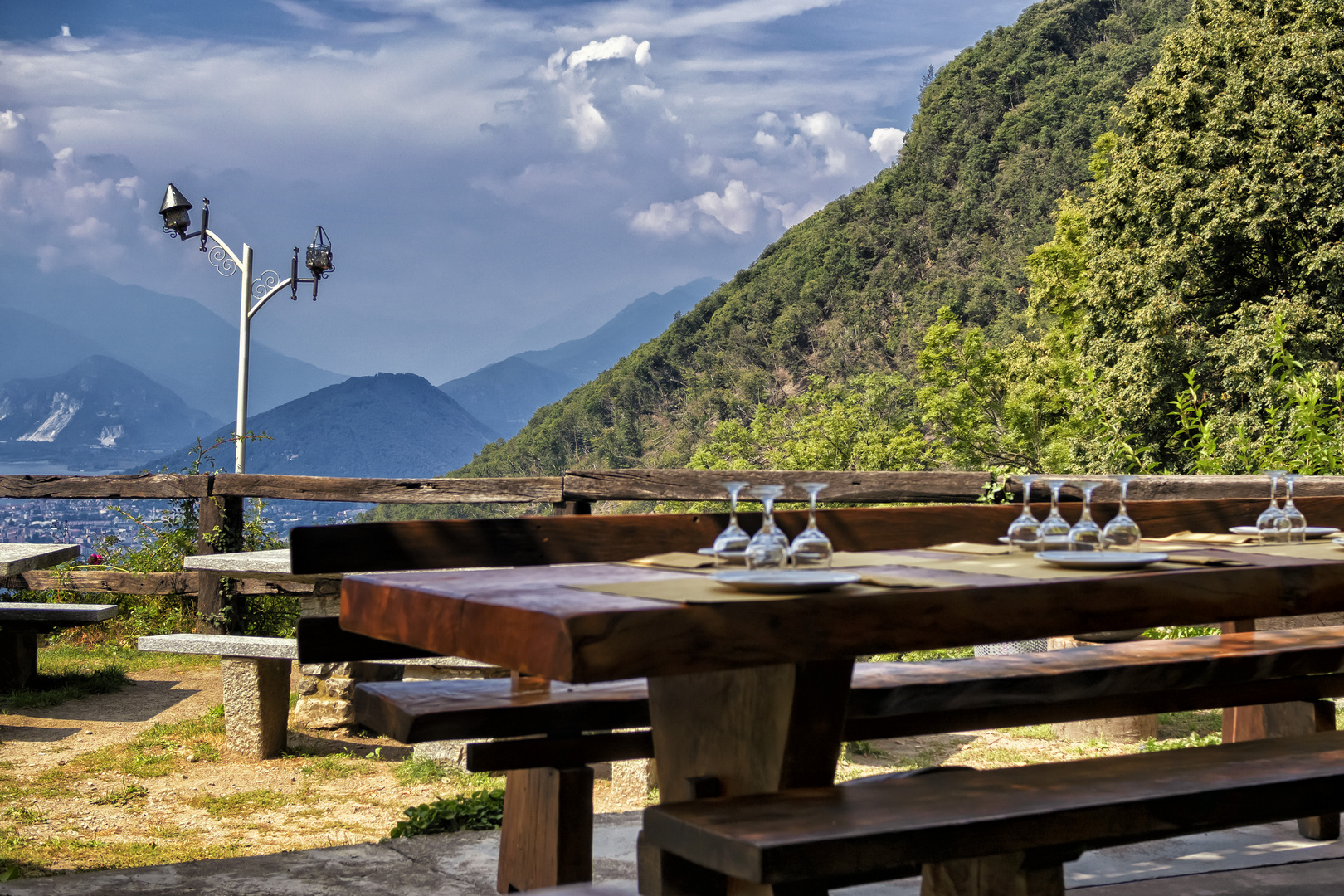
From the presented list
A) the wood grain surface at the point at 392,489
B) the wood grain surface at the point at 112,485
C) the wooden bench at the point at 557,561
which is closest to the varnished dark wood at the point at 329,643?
the wooden bench at the point at 557,561

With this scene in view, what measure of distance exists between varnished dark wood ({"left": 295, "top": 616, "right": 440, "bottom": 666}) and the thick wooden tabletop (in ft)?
1.24

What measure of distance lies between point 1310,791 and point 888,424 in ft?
106

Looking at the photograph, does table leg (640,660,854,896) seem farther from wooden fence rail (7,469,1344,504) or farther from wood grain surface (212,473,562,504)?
wood grain surface (212,473,562,504)

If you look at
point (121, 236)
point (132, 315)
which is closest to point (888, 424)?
point (121, 236)

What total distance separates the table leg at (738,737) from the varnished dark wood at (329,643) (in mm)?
496

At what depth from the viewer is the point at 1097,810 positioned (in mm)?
1278

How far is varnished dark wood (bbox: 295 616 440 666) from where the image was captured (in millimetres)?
1825

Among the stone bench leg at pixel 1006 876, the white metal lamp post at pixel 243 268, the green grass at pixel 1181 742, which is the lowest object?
the green grass at pixel 1181 742

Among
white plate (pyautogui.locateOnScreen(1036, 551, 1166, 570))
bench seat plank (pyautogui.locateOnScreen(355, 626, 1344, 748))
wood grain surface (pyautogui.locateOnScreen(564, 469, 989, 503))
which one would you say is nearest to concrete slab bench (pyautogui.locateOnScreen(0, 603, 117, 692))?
wood grain surface (pyautogui.locateOnScreen(564, 469, 989, 503))

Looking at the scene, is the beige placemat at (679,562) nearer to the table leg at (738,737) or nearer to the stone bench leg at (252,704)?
the table leg at (738,737)

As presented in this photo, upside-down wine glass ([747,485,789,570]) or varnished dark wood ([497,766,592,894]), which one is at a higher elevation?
upside-down wine glass ([747,485,789,570])

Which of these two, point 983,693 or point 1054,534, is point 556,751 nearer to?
point 983,693

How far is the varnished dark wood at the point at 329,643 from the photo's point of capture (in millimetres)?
1825

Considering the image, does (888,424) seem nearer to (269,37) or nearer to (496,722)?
(496,722)
